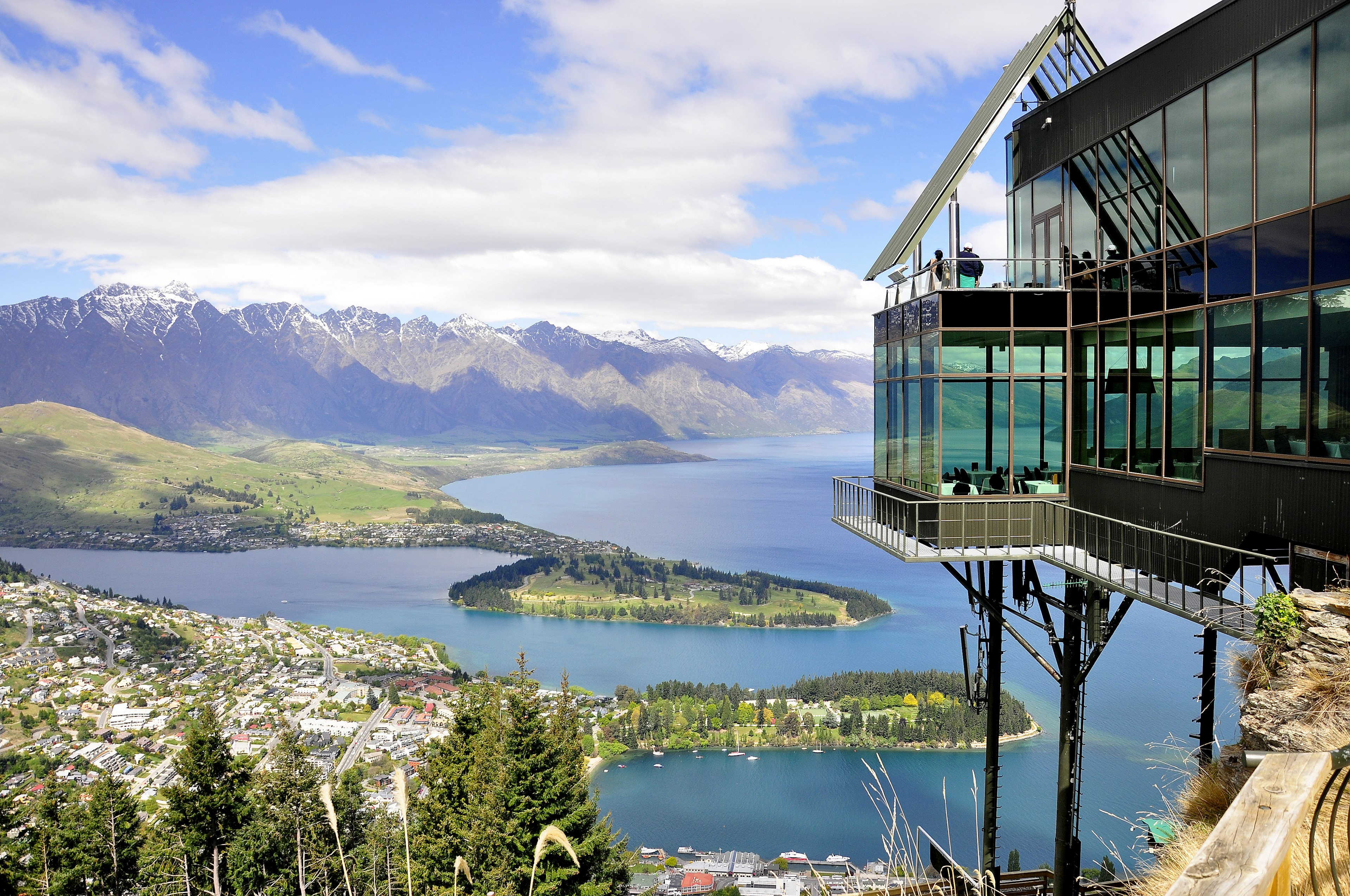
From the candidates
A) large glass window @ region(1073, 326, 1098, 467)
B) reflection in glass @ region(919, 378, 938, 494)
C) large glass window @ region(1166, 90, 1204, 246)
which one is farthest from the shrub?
reflection in glass @ region(919, 378, 938, 494)

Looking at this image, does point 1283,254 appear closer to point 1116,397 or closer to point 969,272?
point 1116,397

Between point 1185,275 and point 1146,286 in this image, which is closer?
point 1185,275

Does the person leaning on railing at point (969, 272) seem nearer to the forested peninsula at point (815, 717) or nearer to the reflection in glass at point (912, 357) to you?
the reflection in glass at point (912, 357)

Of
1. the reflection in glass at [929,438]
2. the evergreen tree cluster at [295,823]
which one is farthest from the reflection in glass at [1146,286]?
the evergreen tree cluster at [295,823]

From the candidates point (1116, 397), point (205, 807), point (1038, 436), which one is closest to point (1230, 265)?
point (1116, 397)

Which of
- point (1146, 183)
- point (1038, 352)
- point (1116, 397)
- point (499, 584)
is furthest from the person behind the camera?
point (499, 584)

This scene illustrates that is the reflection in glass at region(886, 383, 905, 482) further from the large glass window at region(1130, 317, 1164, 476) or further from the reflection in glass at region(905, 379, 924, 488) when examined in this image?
the large glass window at region(1130, 317, 1164, 476)
